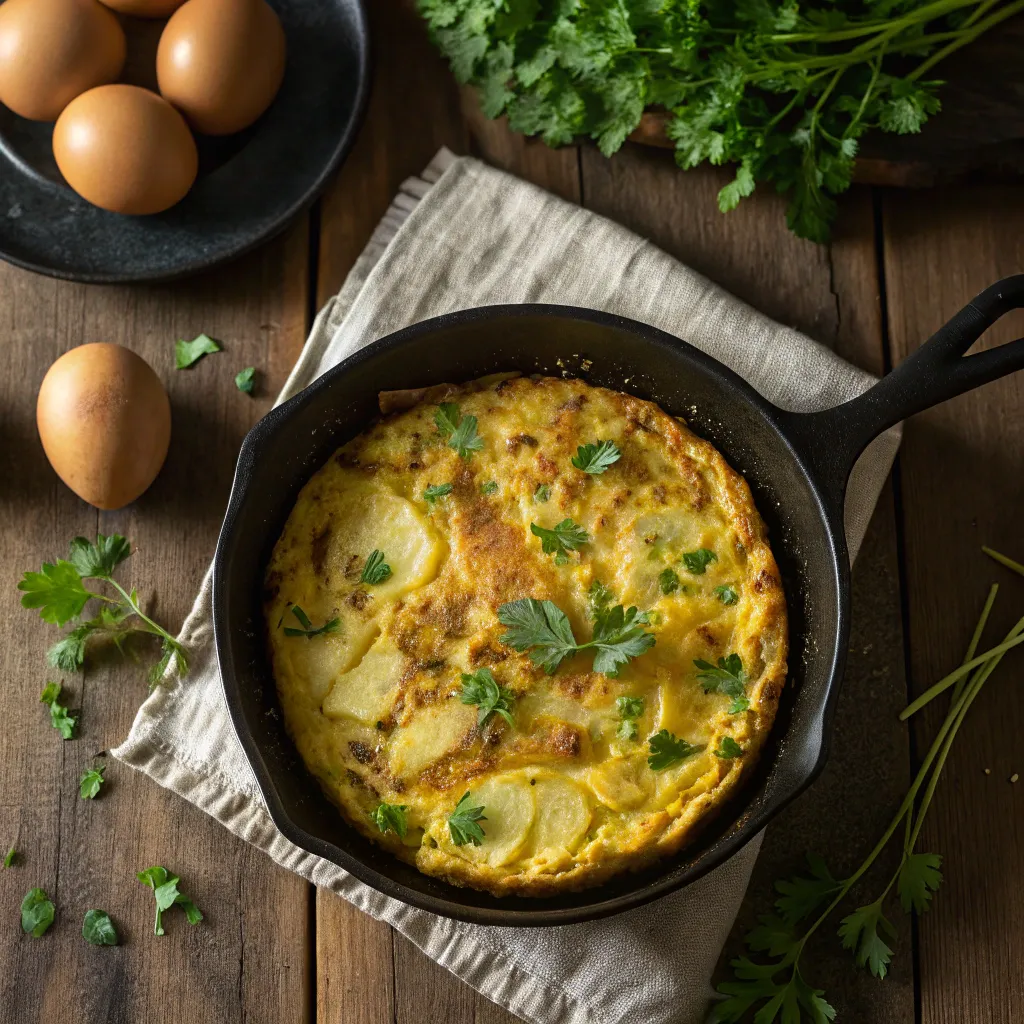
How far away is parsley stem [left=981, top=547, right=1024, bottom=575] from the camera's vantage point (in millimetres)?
2947

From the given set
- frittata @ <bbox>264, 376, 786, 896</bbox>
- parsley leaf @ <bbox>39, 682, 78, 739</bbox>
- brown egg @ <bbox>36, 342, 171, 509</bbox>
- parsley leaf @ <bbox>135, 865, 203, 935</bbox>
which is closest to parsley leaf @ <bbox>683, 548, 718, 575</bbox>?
frittata @ <bbox>264, 376, 786, 896</bbox>

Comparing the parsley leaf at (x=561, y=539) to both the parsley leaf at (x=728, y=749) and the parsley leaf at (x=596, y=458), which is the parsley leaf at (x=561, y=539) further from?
the parsley leaf at (x=728, y=749)

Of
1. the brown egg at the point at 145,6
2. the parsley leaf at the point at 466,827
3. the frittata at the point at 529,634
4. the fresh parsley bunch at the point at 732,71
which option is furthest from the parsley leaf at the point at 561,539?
the brown egg at the point at 145,6

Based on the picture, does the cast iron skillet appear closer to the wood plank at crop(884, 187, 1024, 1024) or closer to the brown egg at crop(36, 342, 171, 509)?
the brown egg at crop(36, 342, 171, 509)

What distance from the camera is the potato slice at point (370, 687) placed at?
8.04 ft

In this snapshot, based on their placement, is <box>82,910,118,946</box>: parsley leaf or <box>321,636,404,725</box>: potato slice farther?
<box>82,910,118,946</box>: parsley leaf

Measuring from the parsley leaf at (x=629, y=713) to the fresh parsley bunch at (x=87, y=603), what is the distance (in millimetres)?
1191

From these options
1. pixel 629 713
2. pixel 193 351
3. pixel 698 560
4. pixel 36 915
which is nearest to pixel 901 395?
pixel 698 560

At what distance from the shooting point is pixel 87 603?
118 inches

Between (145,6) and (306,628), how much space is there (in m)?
1.82

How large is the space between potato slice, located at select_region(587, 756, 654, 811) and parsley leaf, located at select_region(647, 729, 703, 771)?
→ 1.2 inches

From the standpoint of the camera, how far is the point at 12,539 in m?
3.03

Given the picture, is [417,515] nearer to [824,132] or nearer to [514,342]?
[514,342]

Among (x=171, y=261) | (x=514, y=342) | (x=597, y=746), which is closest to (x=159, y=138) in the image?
(x=171, y=261)
